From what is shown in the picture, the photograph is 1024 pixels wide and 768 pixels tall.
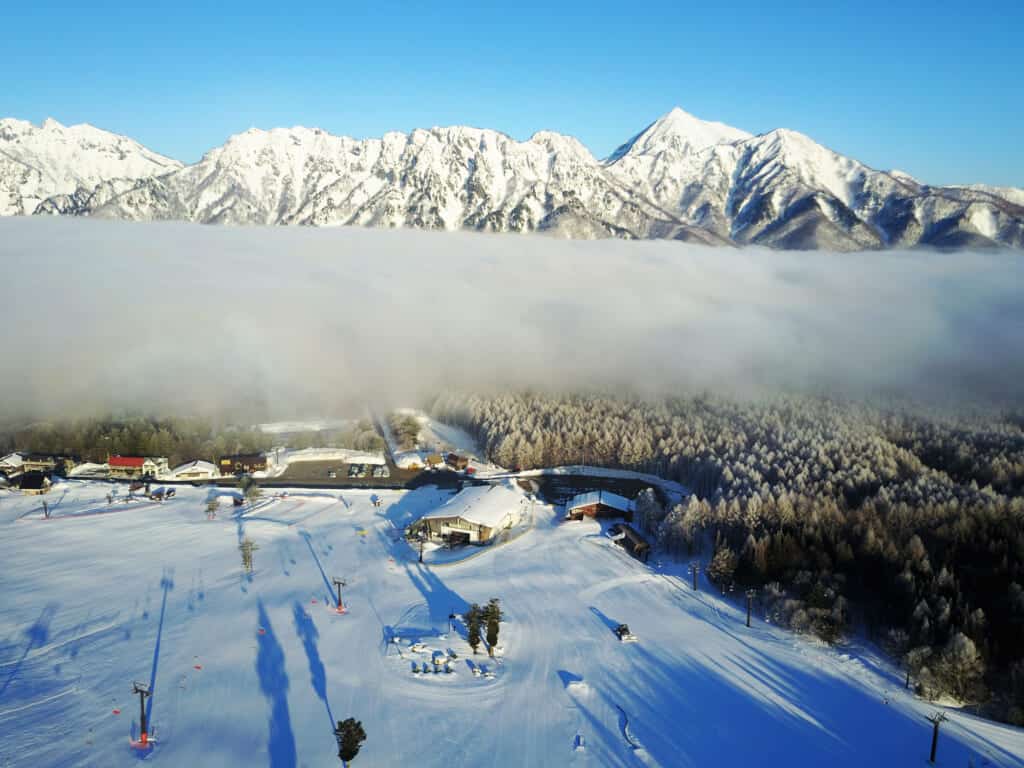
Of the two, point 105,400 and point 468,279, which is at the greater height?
point 468,279

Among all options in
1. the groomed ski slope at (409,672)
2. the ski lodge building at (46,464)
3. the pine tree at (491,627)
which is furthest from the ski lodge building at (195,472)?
the pine tree at (491,627)

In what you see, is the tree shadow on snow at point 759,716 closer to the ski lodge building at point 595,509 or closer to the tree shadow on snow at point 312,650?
the tree shadow on snow at point 312,650

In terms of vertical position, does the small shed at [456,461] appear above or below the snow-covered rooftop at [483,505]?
below

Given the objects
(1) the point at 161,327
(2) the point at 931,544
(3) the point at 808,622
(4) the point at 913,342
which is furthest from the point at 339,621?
(4) the point at 913,342

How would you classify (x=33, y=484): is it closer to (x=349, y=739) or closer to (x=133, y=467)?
(x=133, y=467)

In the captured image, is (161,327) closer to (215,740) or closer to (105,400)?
(105,400)
